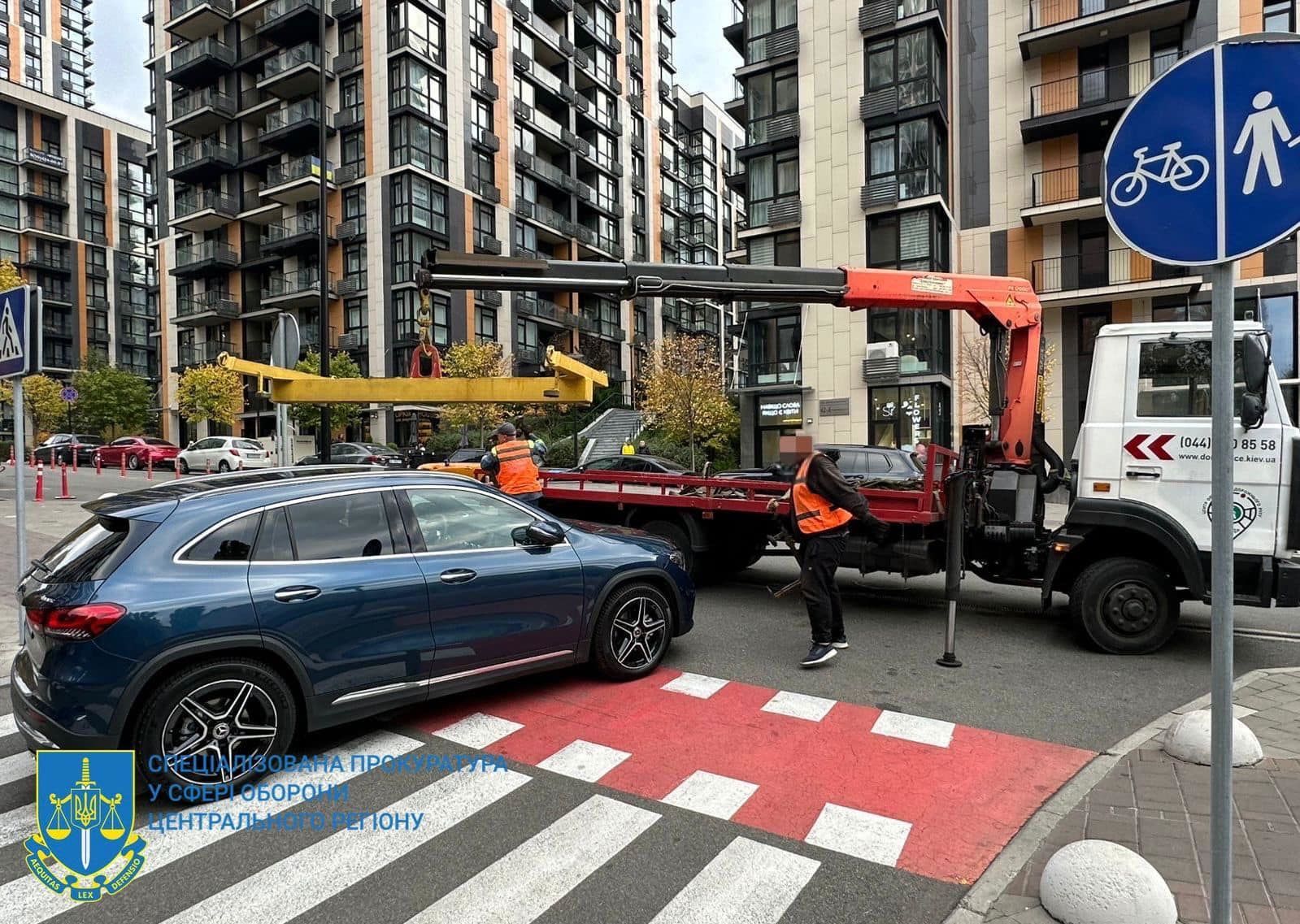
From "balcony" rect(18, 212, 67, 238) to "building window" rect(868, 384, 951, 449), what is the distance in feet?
214

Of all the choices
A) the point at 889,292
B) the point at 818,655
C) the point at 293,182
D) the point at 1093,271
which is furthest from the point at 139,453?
the point at 1093,271

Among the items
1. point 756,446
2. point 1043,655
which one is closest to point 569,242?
point 756,446

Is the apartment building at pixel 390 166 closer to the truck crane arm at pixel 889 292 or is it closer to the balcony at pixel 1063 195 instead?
the balcony at pixel 1063 195

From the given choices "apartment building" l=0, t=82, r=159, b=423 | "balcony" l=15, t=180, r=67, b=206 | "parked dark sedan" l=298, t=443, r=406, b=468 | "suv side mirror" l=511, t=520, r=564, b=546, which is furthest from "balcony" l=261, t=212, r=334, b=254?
"suv side mirror" l=511, t=520, r=564, b=546

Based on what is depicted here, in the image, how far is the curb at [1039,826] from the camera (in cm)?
285

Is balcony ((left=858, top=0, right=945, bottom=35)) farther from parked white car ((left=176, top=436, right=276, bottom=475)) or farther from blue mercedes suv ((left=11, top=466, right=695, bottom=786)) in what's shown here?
blue mercedes suv ((left=11, top=466, right=695, bottom=786))

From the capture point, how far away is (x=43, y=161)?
58.3m

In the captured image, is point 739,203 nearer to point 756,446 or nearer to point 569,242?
point 569,242

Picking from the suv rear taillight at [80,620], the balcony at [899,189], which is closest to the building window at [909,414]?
the balcony at [899,189]

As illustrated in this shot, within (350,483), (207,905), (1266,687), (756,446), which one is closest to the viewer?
(207,905)

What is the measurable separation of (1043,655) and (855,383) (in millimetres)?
22245

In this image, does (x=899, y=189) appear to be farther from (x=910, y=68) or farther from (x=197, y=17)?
(x=197, y=17)

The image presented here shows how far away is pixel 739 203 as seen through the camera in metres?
71.3

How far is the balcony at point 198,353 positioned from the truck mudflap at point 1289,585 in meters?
50.1
